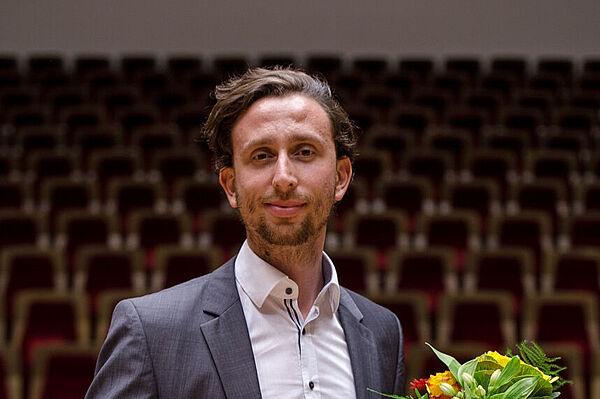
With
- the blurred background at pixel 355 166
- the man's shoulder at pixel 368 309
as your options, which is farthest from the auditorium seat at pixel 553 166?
the man's shoulder at pixel 368 309

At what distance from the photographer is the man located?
32 cm

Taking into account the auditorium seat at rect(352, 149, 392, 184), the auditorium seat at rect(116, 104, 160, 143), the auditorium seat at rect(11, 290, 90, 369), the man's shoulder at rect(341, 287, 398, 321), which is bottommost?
the man's shoulder at rect(341, 287, 398, 321)

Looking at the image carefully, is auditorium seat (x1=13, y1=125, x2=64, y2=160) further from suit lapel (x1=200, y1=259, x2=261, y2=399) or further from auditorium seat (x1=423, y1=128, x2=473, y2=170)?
suit lapel (x1=200, y1=259, x2=261, y2=399)

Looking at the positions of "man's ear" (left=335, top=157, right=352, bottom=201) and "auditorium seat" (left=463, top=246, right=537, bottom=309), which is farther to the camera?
"auditorium seat" (left=463, top=246, right=537, bottom=309)

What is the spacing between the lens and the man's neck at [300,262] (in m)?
0.34

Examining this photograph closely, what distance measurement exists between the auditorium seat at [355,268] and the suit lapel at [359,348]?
72 centimetres

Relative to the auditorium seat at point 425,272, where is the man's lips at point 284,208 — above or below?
below

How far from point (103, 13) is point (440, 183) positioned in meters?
1.57

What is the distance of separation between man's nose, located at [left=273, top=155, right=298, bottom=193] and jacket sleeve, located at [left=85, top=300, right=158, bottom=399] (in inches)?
3.0

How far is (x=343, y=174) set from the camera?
1.19 ft

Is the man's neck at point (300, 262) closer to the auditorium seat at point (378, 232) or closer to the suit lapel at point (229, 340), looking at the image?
the suit lapel at point (229, 340)

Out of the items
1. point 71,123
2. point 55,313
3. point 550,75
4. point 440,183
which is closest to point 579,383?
point 55,313

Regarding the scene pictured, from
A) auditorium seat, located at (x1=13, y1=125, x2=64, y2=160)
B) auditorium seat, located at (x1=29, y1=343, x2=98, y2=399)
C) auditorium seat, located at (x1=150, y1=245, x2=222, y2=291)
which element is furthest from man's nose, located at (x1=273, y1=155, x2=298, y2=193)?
auditorium seat, located at (x1=13, y1=125, x2=64, y2=160)

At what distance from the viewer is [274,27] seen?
8.95ft
